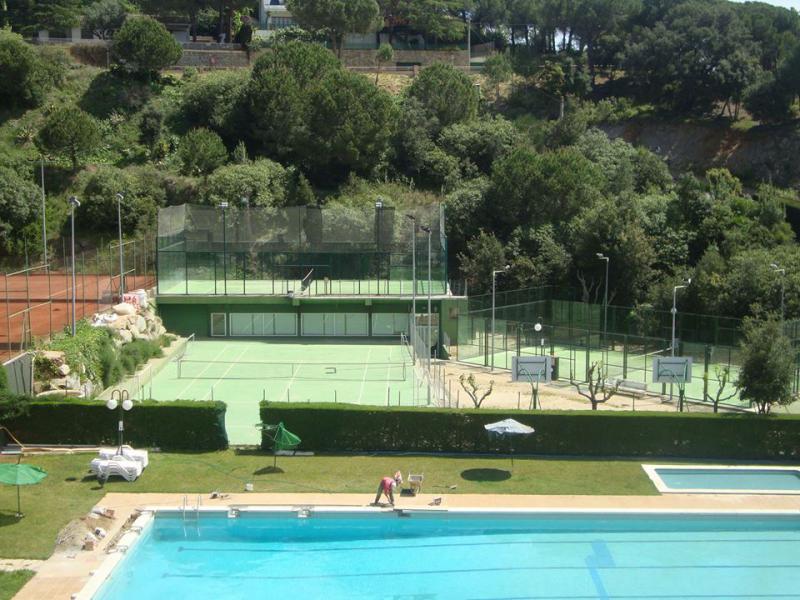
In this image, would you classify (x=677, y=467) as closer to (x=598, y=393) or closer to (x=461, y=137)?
(x=598, y=393)

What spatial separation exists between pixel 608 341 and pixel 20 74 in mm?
50883

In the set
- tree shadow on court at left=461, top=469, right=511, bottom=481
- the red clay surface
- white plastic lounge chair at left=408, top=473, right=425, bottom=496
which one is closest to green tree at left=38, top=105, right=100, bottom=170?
the red clay surface

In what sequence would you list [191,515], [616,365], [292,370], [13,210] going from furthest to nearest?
1. [13,210]
2. [616,365]
3. [292,370]
4. [191,515]

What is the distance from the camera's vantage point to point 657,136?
257 feet

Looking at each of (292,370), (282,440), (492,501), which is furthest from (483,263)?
(492,501)

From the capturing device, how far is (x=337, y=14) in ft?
282

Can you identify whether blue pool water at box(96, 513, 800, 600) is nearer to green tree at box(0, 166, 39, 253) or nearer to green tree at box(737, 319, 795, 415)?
green tree at box(737, 319, 795, 415)

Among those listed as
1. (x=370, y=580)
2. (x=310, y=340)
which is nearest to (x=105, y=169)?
(x=310, y=340)

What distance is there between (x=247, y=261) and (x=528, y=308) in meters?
14.4

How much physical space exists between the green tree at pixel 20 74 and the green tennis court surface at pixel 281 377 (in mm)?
36009

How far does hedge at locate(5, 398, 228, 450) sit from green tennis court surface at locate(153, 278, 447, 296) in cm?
1943

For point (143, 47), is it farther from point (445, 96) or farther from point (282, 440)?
point (282, 440)

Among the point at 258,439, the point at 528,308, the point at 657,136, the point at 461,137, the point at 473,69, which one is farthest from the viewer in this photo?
the point at 473,69

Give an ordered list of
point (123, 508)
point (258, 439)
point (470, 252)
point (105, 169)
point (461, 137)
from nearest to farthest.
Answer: point (123, 508) < point (258, 439) < point (470, 252) < point (105, 169) < point (461, 137)
